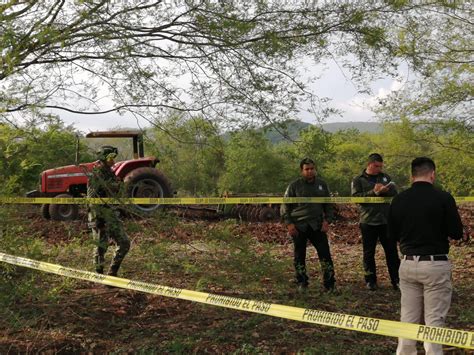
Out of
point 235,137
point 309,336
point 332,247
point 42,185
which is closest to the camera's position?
point 309,336

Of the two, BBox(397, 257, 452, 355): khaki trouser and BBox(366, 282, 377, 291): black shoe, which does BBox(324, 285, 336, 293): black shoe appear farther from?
BBox(397, 257, 452, 355): khaki trouser

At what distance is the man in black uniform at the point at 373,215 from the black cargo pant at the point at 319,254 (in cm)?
57

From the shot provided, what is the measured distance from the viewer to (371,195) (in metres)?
7.05

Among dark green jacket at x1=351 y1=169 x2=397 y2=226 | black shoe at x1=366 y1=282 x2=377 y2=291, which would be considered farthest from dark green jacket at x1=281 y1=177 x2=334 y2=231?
black shoe at x1=366 y1=282 x2=377 y2=291

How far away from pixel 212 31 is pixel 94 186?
2303 mm

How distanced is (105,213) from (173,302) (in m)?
1.38

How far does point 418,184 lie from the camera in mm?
4340

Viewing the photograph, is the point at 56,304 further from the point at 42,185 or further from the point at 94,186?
the point at 42,185

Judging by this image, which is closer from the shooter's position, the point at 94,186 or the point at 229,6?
the point at 94,186

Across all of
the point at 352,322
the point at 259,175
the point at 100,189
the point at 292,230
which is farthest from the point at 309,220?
the point at 259,175

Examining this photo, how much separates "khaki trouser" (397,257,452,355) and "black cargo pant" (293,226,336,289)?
2.55m

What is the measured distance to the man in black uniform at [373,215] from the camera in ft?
23.0

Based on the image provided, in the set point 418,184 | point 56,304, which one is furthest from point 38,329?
point 418,184

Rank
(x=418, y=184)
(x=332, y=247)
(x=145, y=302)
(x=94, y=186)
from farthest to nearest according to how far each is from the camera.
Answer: (x=332, y=247)
(x=145, y=302)
(x=94, y=186)
(x=418, y=184)
